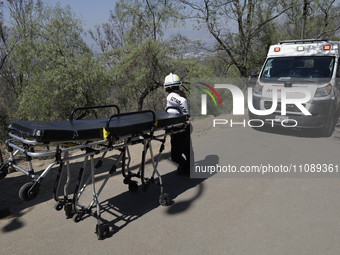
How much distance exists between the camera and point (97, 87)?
13.2 meters

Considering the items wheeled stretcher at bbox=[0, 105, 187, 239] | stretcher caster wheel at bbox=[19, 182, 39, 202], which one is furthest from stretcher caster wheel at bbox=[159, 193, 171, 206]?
stretcher caster wheel at bbox=[19, 182, 39, 202]

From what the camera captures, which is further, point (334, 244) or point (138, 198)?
point (138, 198)

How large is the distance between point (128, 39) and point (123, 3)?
301 cm

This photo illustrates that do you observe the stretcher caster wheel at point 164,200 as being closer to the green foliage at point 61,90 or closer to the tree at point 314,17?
the green foliage at point 61,90

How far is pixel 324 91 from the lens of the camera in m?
7.86

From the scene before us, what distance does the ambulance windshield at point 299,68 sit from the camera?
833cm

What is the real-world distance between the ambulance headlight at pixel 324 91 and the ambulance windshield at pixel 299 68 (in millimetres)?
422

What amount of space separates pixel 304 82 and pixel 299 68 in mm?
733

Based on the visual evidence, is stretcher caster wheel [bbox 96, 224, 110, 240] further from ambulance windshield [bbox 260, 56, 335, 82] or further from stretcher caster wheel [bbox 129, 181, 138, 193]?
ambulance windshield [bbox 260, 56, 335, 82]

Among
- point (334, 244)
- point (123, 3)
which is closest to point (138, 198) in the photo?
point (334, 244)

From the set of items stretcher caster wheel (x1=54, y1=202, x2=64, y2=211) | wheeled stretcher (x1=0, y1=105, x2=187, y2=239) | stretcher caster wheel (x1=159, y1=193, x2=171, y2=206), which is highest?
wheeled stretcher (x1=0, y1=105, x2=187, y2=239)

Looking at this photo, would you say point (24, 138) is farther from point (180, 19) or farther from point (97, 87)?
point (180, 19)

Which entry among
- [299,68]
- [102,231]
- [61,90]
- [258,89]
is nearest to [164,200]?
[102,231]

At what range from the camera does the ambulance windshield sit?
833cm
